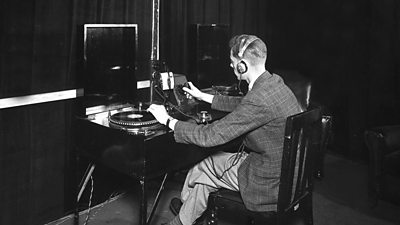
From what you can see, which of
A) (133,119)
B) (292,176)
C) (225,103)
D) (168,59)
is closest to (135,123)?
(133,119)

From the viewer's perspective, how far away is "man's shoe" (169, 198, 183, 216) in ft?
8.99

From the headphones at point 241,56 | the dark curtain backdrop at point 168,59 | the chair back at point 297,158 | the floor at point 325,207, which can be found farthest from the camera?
the floor at point 325,207

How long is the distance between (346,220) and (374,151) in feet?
1.56

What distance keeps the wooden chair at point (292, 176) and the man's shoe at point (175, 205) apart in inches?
23.5

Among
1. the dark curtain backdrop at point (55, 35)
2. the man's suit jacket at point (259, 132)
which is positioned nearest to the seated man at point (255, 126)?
the man's suit jacket at point (259, 132)

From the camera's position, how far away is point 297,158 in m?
1.95

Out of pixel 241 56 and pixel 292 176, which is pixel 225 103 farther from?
pixel 292 176

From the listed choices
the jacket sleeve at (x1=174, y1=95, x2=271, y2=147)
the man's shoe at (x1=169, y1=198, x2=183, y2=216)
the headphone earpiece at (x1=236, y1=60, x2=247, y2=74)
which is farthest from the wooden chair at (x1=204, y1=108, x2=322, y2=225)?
the man's shoe at (x1=169, y1=198, x2=183, y2=216)

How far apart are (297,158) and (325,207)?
45.5 inches

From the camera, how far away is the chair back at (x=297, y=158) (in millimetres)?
1815

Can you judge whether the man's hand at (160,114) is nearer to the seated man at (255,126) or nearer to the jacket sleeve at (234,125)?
the seated man at (255,126)

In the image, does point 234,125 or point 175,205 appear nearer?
point 234,125

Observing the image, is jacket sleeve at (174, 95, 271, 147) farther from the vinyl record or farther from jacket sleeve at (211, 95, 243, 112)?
jacket sleeve at (211, 95, 243, 112)

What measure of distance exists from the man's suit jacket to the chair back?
7 centimetres
